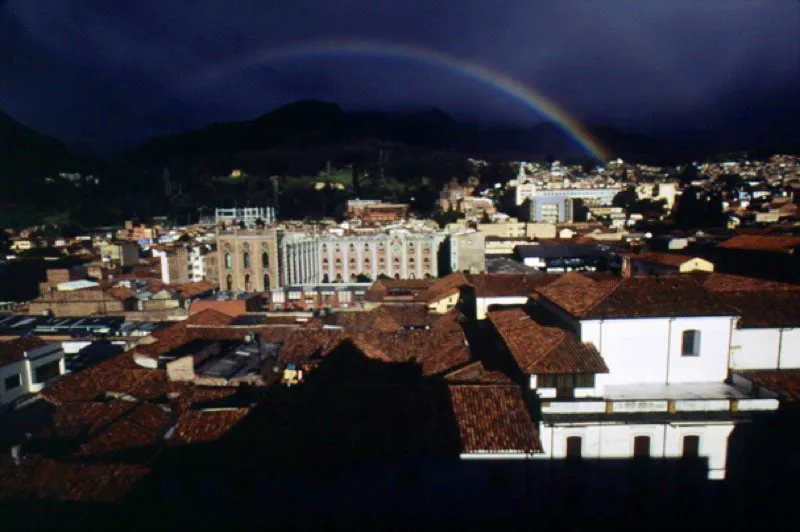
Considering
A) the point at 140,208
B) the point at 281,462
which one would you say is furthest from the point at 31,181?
the point at 281,462

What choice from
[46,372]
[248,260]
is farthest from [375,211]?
[46,372]

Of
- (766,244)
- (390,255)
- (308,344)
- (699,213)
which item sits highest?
(699,213)

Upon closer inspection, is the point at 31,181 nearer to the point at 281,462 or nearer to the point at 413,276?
the point at 413,276

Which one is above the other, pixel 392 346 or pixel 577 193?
pixel 577 193

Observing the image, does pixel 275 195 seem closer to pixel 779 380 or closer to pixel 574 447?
pixel 779 380

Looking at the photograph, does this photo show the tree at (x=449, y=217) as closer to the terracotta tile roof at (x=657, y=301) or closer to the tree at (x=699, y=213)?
the tree at (x=699, y=213)

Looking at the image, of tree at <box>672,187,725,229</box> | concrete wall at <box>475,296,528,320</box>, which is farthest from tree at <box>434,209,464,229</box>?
concrete wall at <box>475,296,528,320</box>

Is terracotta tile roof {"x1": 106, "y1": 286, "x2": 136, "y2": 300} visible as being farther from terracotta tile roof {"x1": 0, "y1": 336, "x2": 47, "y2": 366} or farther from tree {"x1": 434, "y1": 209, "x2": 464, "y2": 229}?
tree {"x1": 434, "y1": 209, "x2": 464, "y2": 229}
